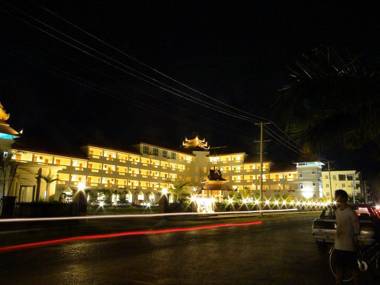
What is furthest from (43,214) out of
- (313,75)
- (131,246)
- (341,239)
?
(313,75)

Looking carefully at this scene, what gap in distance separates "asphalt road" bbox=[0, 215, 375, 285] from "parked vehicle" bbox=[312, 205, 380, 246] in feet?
1.75

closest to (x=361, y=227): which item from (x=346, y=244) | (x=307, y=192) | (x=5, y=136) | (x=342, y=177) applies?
(x=346, y=244)

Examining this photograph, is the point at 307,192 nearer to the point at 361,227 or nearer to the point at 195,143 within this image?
the point at 195,143

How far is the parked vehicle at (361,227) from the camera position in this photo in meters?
10.3

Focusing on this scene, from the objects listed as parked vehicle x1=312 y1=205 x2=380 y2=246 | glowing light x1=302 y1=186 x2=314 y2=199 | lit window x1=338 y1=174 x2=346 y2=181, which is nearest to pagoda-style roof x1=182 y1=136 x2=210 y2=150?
glowing light x1=302 y1=186 x2=314 y2=199

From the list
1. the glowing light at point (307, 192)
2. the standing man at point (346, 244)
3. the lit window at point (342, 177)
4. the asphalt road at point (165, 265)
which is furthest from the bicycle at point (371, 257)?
the lit window at point (342, 177)

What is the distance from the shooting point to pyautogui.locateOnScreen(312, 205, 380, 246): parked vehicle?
1029cm

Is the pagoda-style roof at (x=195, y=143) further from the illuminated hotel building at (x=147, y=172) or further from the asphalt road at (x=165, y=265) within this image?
the asphalt road at (x=165, y=265)

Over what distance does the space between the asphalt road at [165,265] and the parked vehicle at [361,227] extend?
0.53 m

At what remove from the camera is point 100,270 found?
297 inches

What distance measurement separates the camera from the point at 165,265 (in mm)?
8234

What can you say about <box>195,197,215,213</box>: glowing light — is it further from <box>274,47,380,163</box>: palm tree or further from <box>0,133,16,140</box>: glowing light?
<box>274,47,380,163</box>: palm tree

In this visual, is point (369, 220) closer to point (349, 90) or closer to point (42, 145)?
point (349, 90)

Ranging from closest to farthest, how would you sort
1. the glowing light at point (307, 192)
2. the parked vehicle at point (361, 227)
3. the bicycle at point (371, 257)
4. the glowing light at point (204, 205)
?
the bicycle at point (371, 257), the parked vehicle at point (361, 227), the glowing light at point (204, 205), the glowing light at point (307, 192)
